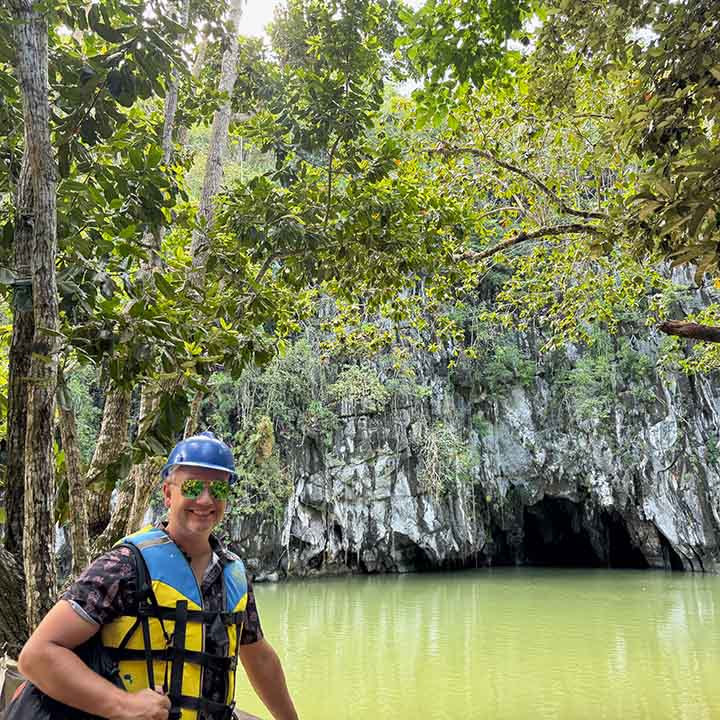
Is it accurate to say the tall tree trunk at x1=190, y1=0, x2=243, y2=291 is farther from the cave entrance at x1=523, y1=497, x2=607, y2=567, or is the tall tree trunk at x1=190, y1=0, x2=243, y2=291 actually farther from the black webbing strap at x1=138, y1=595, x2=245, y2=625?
the cave entrance at x1=523, y1=497, x2=607, y2=567

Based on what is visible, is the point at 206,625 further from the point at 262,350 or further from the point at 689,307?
the point at 689,307

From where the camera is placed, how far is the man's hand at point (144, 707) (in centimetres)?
106

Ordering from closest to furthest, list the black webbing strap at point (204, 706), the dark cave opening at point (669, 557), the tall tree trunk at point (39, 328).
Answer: the black webbing strap at point (204, 706) → the tall tree trunk at point (39, 328) → the dark cave opening at point (669, 557)

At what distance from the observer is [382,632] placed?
8609 millimetres

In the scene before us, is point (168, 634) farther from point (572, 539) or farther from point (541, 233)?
point (572, 539)

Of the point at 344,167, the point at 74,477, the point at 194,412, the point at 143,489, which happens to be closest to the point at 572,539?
the point at 344,167

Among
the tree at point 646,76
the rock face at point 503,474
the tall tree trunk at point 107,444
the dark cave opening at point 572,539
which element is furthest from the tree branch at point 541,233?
the dark cave opening at point 572,539

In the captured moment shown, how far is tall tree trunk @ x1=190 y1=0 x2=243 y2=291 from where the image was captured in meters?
3.64

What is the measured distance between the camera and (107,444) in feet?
10.4

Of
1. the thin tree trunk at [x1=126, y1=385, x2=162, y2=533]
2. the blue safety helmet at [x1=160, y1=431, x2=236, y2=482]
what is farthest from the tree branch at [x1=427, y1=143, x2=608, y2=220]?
the blue safety helmet at [x1=160, y1=431, x2=236, y2=482]

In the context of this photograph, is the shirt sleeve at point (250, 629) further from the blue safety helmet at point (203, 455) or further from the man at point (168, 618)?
the blue safety helmet at point (203, 455)

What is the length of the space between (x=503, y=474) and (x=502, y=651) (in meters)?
9.89

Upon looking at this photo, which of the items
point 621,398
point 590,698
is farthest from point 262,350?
point 621,398

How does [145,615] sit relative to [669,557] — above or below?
above
